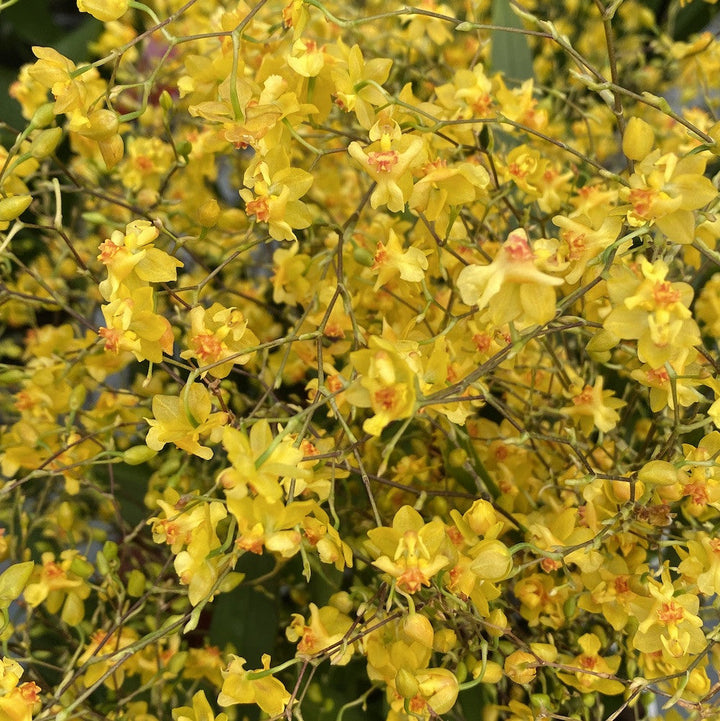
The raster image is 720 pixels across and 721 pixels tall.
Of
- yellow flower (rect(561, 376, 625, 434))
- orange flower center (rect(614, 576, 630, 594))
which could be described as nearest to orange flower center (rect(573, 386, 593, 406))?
yellow flower (rect(561, 376, 625, 434))

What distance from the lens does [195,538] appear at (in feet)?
1.18

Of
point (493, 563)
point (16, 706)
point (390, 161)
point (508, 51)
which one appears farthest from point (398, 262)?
point (508, 51)

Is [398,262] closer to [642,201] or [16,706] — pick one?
[642,201]

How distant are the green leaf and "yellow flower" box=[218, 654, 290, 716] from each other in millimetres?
576

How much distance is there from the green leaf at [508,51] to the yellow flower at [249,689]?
0.58 meters

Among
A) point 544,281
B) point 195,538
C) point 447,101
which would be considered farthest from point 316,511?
point 447,101

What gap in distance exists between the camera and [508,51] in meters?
0.71

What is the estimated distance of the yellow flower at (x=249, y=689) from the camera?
0.37 metres

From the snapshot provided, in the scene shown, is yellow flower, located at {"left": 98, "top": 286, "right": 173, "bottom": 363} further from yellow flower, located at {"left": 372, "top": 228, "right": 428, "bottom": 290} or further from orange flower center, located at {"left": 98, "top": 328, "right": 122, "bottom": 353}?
yellow flower, located at {"left": 372, "top": 228, "right": 428, "bottom": 290}

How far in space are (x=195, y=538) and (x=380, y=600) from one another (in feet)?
0.39

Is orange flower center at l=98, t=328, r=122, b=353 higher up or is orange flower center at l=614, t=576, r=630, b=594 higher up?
orange flower center at l=98, t=328, r=122, b=353

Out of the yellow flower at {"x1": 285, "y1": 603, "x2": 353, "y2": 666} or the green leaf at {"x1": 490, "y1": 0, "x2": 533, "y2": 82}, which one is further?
the green leaf at {"x1": 490, "y1": 0, "x2": 533, "y2": 82}

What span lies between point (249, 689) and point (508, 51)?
24.0 inches

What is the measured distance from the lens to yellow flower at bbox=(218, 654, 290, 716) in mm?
370
